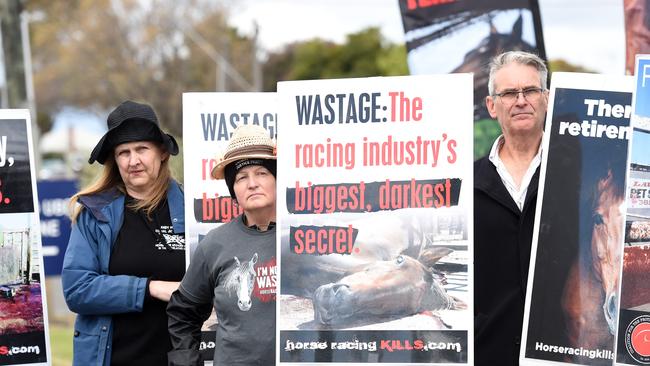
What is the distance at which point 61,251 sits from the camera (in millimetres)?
13062

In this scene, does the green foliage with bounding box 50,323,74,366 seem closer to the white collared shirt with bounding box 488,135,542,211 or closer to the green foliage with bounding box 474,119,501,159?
the green foliage with bounding box 474,119,501,159

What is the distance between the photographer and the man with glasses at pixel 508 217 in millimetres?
4391

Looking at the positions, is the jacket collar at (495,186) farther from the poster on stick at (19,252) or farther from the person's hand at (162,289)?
the poster on stick at (19,252)

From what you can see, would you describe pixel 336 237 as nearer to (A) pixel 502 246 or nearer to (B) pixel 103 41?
(A) pixel 502 246

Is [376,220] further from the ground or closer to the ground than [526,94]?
Result: closer to the ground

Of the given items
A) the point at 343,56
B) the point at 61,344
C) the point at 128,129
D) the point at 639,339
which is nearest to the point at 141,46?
the point at 343,56

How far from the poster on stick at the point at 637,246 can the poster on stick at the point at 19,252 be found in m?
2.44

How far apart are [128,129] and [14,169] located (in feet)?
1.70

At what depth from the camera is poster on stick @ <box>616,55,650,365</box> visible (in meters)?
3.88

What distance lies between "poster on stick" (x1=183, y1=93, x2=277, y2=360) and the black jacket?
1117mm

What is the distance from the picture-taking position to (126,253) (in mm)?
4883

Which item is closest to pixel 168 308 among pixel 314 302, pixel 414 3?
pixel 314 302

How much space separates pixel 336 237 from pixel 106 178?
138 cm

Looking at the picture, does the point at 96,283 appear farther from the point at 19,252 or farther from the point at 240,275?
the point at 240,275
